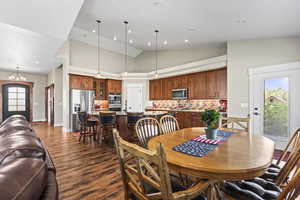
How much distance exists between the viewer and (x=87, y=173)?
246 cm

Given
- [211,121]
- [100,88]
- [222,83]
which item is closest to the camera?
[211,121]

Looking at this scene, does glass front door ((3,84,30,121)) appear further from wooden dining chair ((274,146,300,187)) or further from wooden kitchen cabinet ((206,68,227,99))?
wooden dining chair ((274,146,300,187))

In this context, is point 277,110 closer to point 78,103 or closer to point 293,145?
point 293,145

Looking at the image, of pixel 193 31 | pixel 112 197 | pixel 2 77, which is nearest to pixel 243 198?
pixel 112 197

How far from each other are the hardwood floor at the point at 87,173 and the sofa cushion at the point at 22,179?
1.47m

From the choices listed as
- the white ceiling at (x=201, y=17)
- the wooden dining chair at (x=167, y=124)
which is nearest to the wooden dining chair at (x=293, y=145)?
the wooden dining chair at (x=167, y=124)

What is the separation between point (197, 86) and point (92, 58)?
15.9 ft

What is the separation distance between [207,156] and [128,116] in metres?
2.81

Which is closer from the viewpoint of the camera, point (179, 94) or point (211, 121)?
point (211, 121)

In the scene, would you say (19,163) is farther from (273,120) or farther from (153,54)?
(153,54)

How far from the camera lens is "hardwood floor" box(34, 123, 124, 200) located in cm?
191

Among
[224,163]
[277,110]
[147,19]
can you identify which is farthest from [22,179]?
[277,110]

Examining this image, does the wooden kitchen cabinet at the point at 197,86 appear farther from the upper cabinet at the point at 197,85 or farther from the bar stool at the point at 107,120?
the bar stool at the point at 107,120

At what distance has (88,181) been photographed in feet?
7.24
